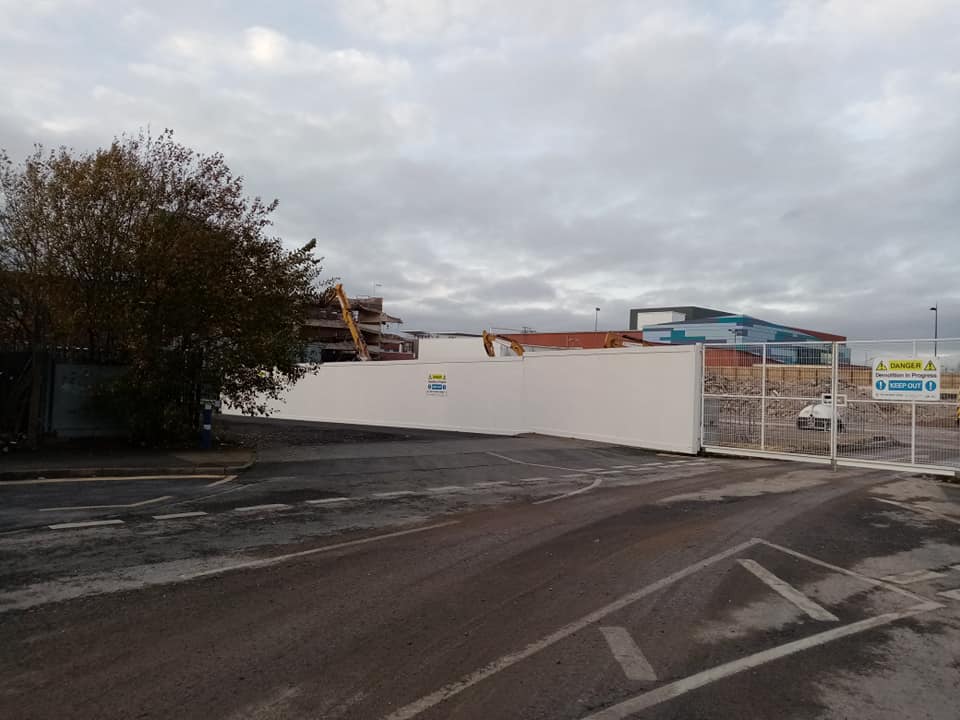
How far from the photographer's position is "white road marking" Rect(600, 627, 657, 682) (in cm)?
440

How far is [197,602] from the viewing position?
222 inches

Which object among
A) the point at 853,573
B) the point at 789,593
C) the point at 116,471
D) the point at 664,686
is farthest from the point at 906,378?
the point at 116,471

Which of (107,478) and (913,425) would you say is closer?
(107,478)

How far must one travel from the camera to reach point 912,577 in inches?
271

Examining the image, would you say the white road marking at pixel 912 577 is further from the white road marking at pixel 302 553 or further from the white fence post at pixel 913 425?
the white fence post at pixel 913 425

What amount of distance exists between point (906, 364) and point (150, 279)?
53.4ft

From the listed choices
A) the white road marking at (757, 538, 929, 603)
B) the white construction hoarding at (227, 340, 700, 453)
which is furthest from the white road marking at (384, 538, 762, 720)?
the white construction hoarding at (227, 340, 700, 453)

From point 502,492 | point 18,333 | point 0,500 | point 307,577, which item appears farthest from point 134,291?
point 307,577

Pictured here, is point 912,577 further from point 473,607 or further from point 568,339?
point 568,339

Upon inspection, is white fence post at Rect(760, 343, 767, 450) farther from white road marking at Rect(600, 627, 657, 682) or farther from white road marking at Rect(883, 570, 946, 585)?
white road marking at Rect(600, 627, 657, 682)

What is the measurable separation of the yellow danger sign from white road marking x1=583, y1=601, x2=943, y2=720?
10042 millimetres

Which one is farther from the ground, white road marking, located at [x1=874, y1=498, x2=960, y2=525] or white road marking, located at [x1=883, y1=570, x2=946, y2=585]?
white road marking, located at [x1=874, y1=498, x2=960, y2=525]

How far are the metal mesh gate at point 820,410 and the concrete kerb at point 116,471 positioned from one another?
12406 millimetres

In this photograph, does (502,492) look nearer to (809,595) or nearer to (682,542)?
(682,542)
